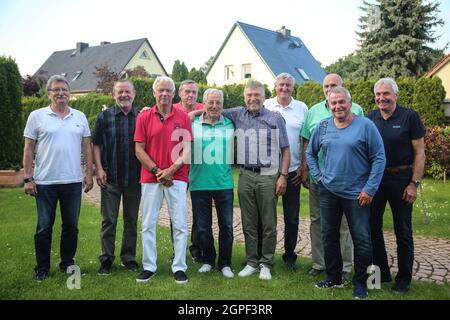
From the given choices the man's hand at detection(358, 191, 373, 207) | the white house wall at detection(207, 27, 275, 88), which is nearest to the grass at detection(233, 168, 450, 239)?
the man's hand at detection(358, 191, 373, 207)

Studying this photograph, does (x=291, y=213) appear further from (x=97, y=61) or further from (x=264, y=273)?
(x=97, y=61)

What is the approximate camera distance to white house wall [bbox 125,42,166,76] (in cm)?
3718

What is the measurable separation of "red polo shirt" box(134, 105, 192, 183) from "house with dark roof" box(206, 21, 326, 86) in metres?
24.7

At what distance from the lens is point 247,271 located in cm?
468

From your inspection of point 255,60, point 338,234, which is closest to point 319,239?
point 338,234

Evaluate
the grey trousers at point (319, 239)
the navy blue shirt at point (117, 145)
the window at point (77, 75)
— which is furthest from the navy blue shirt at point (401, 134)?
the window at point (77, 75)

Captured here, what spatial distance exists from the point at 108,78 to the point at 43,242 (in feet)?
76.8

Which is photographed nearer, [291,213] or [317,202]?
[317,202]

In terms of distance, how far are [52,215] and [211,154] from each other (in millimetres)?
1880

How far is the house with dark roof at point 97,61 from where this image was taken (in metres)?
36.9

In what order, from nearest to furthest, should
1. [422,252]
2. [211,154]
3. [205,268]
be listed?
[211,154], [205,268], [422,252]
